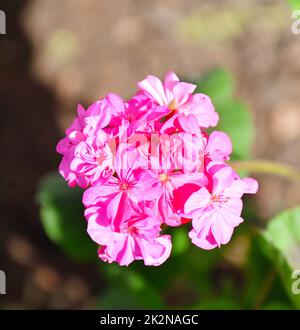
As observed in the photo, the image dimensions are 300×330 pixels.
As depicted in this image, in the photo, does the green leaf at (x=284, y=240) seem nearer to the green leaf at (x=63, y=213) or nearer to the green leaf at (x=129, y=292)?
the green leaf at (x=129, y=292)

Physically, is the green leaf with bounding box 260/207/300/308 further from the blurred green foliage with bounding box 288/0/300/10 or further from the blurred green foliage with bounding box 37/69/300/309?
the blurred green foliage with bounding box 288/0/300/10

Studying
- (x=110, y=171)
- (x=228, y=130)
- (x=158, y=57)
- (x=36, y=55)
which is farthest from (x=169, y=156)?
(x=36, y=55)

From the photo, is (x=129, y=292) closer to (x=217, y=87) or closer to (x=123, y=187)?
(x=217, y=87)

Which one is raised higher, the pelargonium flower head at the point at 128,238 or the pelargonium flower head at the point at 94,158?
the pelargonium flower head at the point at 94,158

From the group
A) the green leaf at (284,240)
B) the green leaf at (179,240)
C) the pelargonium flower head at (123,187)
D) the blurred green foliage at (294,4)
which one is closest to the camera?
the pelargonium flower head at (123,187)

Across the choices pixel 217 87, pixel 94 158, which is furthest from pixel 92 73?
pixel 94 158

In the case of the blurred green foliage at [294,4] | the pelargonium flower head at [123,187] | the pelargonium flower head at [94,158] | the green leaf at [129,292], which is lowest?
the green leaf at [129,292]

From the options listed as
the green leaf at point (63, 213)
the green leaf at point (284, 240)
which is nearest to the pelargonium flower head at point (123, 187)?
the green leaf at point (284, 240)

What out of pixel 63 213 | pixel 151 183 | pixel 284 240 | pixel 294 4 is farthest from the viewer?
pixel 63 213
